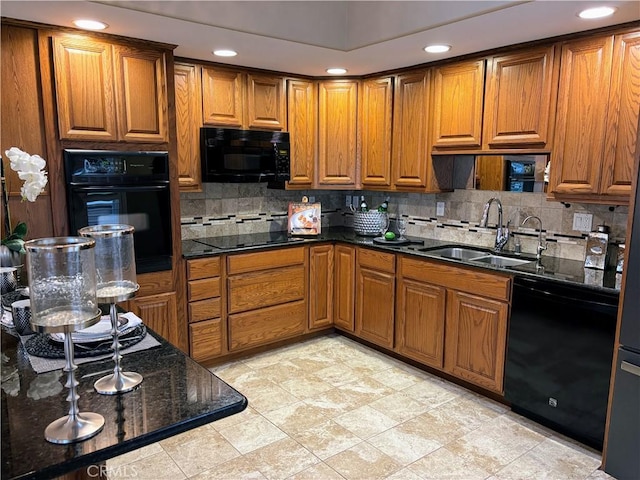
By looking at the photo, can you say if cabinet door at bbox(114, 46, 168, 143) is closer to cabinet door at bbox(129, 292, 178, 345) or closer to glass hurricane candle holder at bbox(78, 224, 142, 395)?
cabinet door at bbox(129, 292, 178, 345)

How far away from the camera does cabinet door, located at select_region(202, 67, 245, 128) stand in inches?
138

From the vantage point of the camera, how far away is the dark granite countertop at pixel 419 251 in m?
2.59

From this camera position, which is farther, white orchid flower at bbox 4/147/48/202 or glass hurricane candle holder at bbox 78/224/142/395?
white orchid flower at bbox 4/147/48/202

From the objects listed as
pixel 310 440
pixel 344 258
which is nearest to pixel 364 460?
pixel 310 440

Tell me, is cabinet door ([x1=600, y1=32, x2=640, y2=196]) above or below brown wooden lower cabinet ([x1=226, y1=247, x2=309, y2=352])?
above

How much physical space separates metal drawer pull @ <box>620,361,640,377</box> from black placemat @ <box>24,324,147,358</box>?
2.11 m

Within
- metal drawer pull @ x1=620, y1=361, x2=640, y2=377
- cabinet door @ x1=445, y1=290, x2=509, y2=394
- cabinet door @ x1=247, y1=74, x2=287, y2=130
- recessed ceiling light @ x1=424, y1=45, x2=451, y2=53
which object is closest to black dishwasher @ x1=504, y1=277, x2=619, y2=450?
cabinet door @ x1=445, y1=290, x2=509, y2=394

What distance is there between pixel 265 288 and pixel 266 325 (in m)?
0.30

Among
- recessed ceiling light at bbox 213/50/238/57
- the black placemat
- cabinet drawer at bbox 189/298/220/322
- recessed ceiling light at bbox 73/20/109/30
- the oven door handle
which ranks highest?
recessed ceiling light at bbox 213/50/238/57

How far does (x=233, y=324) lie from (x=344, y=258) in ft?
3.50

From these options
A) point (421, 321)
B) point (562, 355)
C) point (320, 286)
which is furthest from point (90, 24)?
point (562, 355)

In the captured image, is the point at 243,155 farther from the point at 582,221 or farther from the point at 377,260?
the point at 582,221

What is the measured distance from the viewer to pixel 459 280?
3.09 meters

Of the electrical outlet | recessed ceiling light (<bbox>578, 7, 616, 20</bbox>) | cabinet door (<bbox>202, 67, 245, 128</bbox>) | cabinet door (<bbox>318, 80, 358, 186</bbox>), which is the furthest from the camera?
cabinet door (<bbox>318, 80, 358, 186</bbox>)
